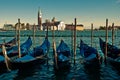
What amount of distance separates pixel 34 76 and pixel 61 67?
2003 mm

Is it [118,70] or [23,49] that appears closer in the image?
[118,70]

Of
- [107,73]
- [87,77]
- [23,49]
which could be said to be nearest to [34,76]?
[87,77]

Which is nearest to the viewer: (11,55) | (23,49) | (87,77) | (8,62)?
(8,62)

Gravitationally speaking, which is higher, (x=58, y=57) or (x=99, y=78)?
(x=58, y=57)

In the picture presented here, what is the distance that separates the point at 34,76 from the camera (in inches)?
784

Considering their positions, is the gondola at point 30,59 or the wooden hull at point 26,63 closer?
the wooden hull at point 26,63

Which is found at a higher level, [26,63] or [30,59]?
[30,59]

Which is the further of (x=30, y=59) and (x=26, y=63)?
(x=30, y=59)

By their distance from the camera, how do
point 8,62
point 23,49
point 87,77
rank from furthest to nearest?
point 23,49
point 87,77
point 8,62

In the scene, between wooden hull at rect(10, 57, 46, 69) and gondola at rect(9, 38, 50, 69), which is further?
gondola at rect(9, 38, 50, 69)

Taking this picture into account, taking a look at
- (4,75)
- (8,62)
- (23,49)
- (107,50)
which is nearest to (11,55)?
(23,49)

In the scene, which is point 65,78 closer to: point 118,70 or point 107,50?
point 118,70

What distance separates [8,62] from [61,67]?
4.07 meters

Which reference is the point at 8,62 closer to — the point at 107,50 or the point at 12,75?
the point at 12,75
